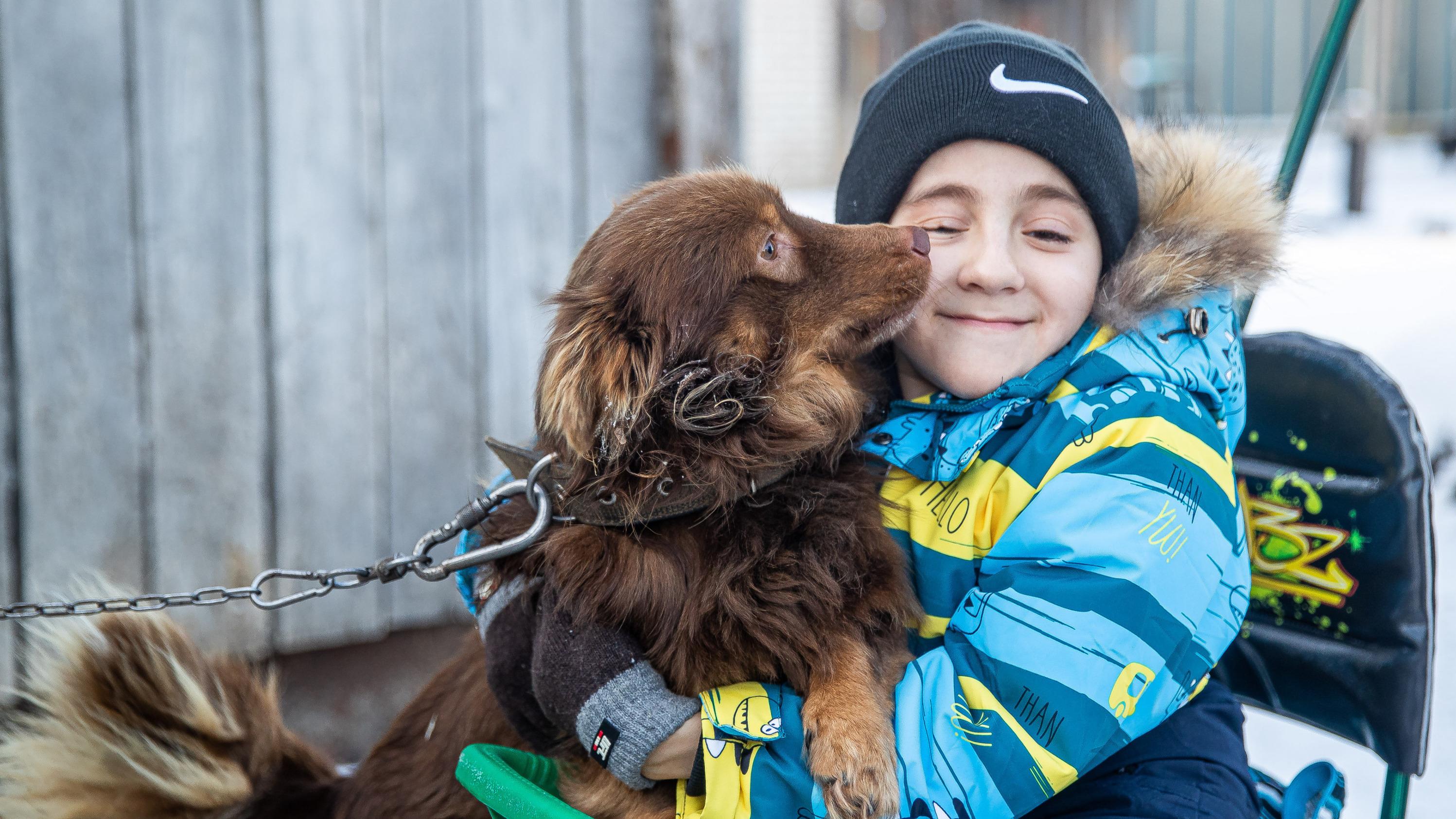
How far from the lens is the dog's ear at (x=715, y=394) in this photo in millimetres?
1694

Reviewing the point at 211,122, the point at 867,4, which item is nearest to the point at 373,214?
the point at 211,122

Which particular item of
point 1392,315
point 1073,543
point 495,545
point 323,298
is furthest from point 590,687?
point 1392,315

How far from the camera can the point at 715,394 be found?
173cm

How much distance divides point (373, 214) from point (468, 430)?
2.31 feet

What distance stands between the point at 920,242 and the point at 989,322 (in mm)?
185

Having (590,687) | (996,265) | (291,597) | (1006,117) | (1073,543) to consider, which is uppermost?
(1006,117)

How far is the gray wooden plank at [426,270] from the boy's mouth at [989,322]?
1797 millimetres

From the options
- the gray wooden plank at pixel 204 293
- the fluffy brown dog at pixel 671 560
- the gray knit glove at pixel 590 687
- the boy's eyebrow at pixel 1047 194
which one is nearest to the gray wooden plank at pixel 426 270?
the gray wooden plank at pixel 204 293

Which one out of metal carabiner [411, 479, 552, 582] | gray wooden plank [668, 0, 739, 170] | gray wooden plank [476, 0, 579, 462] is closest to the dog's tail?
metal carabiner [411, 479, 552, 582]

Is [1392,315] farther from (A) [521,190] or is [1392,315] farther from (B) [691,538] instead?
(B) [691,538]

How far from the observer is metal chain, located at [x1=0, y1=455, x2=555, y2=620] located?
5.27 ft

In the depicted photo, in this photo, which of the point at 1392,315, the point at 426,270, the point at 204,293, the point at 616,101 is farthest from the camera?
the point at 1392,315

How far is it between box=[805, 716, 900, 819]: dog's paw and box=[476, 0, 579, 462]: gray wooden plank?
1.93 metres

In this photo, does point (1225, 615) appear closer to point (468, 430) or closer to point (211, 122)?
point (468, 430)
